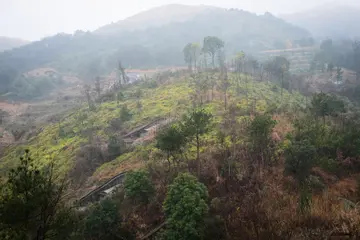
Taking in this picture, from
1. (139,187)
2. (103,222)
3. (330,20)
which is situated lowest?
(103,222)

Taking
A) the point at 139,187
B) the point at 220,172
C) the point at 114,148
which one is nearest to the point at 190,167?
the point at 220,172

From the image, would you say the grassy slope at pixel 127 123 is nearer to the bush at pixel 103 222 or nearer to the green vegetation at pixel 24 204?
the bush at pixel 103 222

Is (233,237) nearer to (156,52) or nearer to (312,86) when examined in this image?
(312,86)

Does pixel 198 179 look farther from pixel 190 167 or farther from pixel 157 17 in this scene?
pixel 157 17

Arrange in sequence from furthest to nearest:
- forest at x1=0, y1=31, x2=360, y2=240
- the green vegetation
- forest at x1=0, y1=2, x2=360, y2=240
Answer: forest at x1=0, y1=2, x2=360, y2=240 → forest at x1=0, y1=31, x2=360, y2=240 → the green vegetation

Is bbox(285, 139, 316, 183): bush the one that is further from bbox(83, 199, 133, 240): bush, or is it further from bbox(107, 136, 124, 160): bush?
bbox(107, 136, 124, 160): bush

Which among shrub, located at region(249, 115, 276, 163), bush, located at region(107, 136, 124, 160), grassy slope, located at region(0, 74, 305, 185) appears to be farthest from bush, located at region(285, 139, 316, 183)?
bush, located at region(107, 136, 124, 160)
